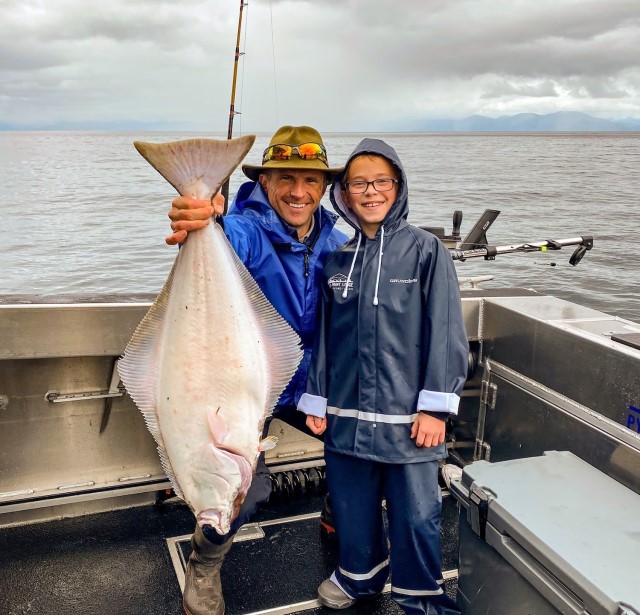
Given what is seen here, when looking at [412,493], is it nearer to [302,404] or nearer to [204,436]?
[302,404]

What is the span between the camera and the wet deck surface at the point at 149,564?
2.65 metres

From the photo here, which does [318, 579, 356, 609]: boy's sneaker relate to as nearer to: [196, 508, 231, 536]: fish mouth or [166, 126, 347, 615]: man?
[166, 126, 347, 615]: man

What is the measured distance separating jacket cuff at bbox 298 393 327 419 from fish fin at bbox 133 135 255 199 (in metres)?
0.93

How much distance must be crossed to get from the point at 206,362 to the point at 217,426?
0.21m

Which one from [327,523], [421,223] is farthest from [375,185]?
[421,223]

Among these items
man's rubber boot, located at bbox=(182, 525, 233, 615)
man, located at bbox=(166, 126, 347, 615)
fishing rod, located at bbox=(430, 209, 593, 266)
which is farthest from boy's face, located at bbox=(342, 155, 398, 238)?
fishing rod, located at bbox=(430, 209, 593, 266)

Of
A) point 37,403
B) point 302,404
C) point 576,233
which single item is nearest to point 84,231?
point 576,233

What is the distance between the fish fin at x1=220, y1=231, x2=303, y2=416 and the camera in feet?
6.81

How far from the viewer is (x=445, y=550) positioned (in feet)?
9.89

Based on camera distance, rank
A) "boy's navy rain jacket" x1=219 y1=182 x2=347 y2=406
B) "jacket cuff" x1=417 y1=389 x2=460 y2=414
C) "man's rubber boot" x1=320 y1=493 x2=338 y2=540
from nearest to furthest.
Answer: "jacket cuff" x1=417 y1=389 x2=460 y2=414, "boy's navy rain jacket" x1=219 y1=182 x2=347 y2=406, "man's rubber boot" x1=320 y1=493 x2=338 y2=540

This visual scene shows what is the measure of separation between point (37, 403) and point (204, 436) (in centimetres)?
163

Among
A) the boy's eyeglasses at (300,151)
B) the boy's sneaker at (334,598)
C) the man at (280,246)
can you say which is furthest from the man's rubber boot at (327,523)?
the boy's eyeglasses at (300,151)

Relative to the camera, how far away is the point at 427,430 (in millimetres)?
2264

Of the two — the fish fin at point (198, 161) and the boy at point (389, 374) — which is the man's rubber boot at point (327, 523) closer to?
the boy at point (389, 374)
